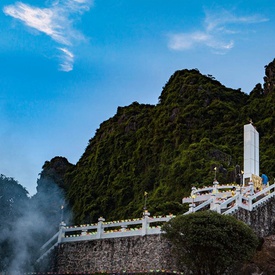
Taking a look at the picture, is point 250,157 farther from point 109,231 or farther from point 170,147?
point 170,147

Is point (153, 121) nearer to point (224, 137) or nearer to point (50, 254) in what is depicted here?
point (224, 137)

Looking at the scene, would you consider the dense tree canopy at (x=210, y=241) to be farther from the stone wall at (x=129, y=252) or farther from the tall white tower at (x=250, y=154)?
the tall white tower at (x=250, y=154)

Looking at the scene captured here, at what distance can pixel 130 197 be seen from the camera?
56938mm

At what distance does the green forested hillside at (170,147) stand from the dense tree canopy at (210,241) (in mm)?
23366

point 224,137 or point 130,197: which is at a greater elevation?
point 224,137

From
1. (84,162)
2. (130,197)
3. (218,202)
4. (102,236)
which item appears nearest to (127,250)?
(102,236)

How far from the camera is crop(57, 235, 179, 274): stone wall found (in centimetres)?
2484

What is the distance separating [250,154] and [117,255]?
Answer: 11080 millimetres

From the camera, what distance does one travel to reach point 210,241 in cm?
2053

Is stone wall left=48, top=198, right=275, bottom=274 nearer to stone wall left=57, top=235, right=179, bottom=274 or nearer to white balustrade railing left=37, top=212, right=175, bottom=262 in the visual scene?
stone wall left=57, top=235, right=179, bottom=274

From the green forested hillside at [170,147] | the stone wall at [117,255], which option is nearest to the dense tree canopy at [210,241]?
the stone wall at [117,255]

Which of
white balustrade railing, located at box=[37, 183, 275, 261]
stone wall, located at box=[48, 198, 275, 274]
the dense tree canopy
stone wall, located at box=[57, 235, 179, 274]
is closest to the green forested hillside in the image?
white balustrade railing, located at box=[37, 183, 275, 261]

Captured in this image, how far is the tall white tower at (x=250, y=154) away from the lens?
108 feet

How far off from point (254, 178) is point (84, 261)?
10.8 metres
